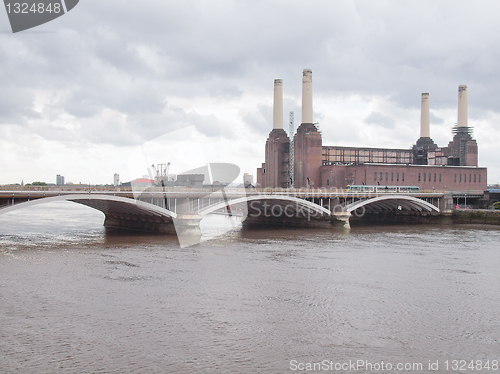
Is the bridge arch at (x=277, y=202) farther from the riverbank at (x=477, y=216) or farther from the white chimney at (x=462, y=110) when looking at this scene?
the white chimney at (x=462, y=110)

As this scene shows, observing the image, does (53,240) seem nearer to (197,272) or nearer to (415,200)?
(197,272)

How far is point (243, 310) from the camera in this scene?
65.8 ft

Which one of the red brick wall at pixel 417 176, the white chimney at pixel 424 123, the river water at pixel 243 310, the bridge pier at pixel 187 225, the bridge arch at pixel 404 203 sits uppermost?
the white chimney at pixel 424 123

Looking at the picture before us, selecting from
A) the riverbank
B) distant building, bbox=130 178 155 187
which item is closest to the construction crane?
distant building, bbox=130 178 155 187

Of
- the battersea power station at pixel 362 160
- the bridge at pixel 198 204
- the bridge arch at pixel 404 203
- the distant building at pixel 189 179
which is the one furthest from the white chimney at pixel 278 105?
the bridge arch at pixel 404 203

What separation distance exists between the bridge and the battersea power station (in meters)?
9.34

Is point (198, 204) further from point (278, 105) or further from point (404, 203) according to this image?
point (278, 105)

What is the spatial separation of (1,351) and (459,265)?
26.7 m

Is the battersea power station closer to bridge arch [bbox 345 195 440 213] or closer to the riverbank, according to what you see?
bridge arch [bbox 345 195 440 213]

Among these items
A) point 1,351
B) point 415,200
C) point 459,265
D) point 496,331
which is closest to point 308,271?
point 459,265

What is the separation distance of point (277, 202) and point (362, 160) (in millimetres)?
A: 41916

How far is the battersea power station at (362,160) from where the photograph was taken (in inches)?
3147

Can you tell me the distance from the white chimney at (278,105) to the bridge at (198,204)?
2315 cm

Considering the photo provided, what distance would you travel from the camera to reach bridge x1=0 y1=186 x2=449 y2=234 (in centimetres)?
3856
